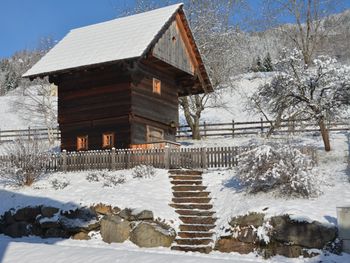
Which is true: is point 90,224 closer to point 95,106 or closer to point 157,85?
point 95,106

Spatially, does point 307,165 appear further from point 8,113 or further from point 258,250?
point 8,113

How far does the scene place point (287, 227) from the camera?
14.8m

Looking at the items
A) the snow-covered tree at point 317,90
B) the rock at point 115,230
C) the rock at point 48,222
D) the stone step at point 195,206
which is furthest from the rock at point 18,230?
the snow-covered tree at point 317,90

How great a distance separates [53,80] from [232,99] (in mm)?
38001

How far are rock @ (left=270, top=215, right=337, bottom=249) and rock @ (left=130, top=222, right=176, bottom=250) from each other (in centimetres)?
381

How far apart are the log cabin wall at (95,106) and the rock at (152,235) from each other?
952 cm

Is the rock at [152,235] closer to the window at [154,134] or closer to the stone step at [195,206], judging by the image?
the stone step at [195,206]

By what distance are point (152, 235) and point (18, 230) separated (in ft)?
21.2

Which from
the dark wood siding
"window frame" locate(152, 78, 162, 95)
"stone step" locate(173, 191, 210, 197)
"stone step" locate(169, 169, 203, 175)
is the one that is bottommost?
"stone step" locate(173, 191, 210, 197)

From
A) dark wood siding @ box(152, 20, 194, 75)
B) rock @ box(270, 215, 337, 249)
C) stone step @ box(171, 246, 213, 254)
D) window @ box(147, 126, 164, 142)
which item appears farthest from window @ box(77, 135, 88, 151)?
rock @ box(270, 215, 337, 249)

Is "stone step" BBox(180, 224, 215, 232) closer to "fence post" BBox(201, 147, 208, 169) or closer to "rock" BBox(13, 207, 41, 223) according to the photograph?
"fence post" BBox(201, 147, 208, 169)

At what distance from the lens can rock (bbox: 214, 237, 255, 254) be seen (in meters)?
15.4

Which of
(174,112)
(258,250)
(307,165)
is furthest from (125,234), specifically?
(174,112)

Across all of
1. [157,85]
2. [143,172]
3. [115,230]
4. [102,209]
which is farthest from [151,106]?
[115,230]
